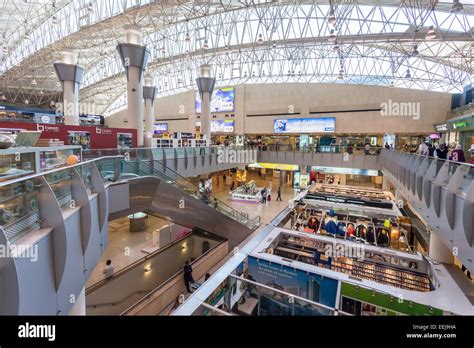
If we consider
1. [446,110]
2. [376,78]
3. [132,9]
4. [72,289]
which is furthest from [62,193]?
[376,78]

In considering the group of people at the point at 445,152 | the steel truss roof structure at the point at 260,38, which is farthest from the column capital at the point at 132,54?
the group of people at the point at 445,152

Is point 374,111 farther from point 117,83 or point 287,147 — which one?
point 117,83

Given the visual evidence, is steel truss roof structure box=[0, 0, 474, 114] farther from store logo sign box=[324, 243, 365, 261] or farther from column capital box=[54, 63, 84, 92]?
store logo sign box=[324, 243, 365, 261]

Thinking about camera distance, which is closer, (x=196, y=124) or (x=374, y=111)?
(x=374, y=111)

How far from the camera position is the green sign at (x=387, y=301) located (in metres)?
3.87

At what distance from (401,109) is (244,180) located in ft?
62.5

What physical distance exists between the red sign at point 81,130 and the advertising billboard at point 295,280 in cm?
1276

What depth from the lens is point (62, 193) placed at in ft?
12.4

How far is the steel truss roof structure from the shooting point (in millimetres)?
16969

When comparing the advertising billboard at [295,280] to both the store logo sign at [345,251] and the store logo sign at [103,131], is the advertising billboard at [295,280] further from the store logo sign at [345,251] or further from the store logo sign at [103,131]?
the store logo sign at [103,131]

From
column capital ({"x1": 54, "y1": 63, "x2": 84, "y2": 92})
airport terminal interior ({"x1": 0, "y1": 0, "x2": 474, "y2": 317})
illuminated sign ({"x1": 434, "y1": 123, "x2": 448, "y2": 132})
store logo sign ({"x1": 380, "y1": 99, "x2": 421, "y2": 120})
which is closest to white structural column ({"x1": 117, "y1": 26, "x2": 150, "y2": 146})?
airport terminal interior ({"x1": 0, "y1": 0, "x2": 474, "y2": 317})

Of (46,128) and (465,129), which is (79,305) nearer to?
(46,128)

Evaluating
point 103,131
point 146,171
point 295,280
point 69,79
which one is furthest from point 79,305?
point 69,79

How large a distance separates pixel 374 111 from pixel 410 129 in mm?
4038
